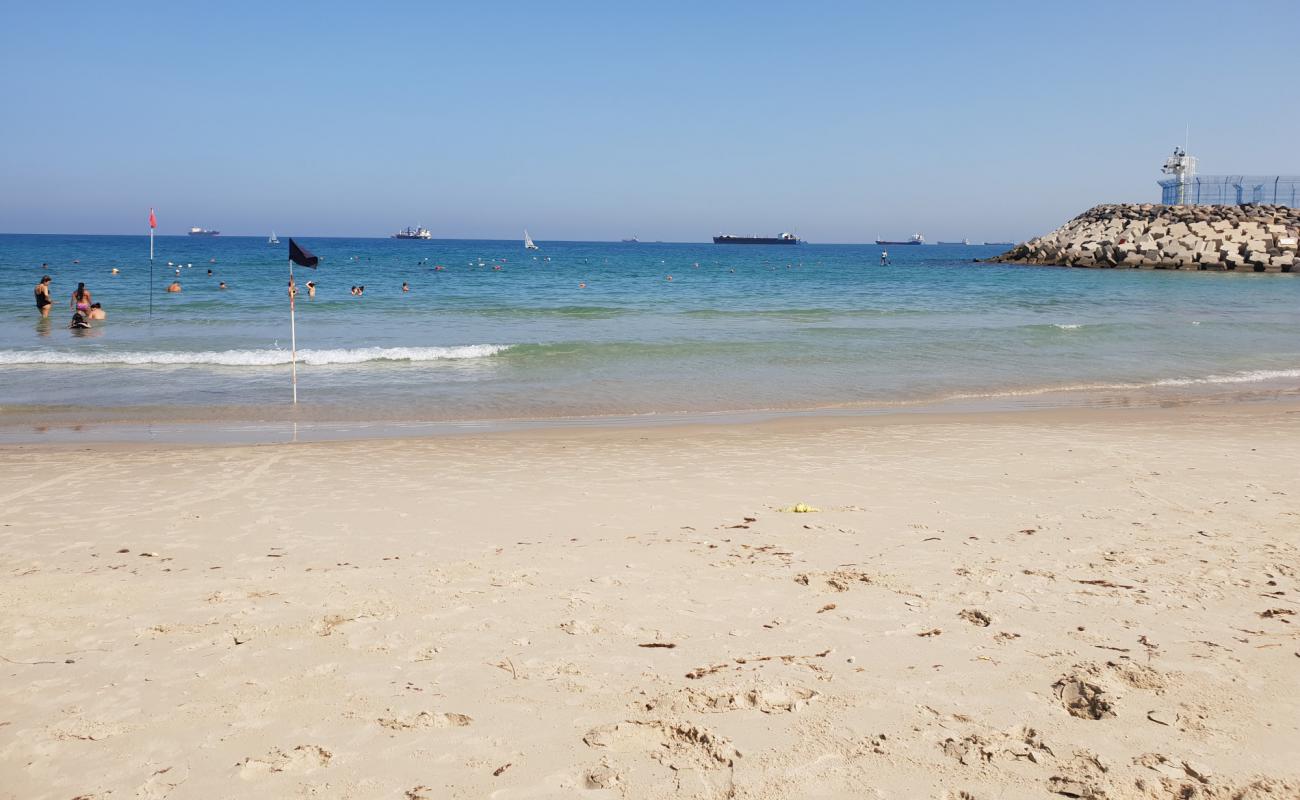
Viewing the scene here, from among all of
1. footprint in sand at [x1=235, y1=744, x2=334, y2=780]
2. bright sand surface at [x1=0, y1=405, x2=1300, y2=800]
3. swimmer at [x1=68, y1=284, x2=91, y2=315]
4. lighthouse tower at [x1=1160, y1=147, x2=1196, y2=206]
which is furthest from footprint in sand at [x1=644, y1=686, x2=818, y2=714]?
lighthouse tower at [x1=1160, y1=147, x2=1196, y2=206]

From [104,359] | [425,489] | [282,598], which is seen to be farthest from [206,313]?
[282,598]

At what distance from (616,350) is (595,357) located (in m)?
1.13

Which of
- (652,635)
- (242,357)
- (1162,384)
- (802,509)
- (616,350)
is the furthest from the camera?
(616,350)

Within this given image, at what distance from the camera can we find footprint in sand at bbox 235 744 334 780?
3.23m

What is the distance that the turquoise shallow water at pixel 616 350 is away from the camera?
13664 millimetres

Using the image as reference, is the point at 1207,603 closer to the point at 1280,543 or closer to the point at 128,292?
the point at 1280,543

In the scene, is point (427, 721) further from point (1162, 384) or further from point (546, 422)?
point (1162, 384)

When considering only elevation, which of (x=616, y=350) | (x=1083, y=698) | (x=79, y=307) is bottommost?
(x=1083, y=698)

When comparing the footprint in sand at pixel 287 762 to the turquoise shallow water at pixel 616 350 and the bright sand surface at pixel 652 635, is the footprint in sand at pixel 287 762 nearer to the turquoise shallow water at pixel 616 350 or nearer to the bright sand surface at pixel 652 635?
the bright sand surface at pixel 652 635

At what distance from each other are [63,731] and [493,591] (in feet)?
6.87

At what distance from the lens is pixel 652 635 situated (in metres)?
4.37

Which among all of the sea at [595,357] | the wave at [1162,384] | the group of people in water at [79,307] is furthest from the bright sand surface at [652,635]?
the group of people in water at [79,307]

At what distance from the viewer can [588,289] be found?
43.9 metres

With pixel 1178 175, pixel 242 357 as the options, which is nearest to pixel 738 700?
pixel 242 357
